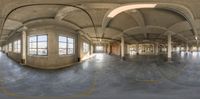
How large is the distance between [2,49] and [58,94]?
63 centimetres

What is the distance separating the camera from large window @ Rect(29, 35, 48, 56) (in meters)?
0.99

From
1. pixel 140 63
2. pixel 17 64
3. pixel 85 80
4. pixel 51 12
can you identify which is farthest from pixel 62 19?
pixel 140 63

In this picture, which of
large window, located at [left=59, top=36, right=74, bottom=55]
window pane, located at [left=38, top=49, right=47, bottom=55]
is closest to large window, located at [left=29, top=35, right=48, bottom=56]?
window pane, located at [left=38, top=49, right=47, bottom=55]

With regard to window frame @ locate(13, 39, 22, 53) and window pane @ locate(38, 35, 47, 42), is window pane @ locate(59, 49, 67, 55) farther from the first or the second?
window frame @ locate(13, 39, 22, 53)

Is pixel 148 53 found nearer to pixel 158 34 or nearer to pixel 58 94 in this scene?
pixel 158 34

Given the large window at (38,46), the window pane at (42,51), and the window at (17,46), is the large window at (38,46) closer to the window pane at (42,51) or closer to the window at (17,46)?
the window pane at (42,51)

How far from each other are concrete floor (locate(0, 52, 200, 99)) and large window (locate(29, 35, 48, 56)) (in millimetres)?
173

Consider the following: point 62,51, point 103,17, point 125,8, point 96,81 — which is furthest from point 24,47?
point 96,81

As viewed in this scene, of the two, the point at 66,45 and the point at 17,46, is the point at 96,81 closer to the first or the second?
the point at 66,45

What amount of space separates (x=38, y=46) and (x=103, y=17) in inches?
22.2

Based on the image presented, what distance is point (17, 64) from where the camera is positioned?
3.63ft

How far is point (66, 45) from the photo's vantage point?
1.09 meters

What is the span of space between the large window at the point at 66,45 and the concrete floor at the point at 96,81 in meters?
0.19

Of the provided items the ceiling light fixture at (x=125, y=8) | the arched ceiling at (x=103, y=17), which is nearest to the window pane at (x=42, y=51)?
the arched ceiling at (x=103, y=17)
